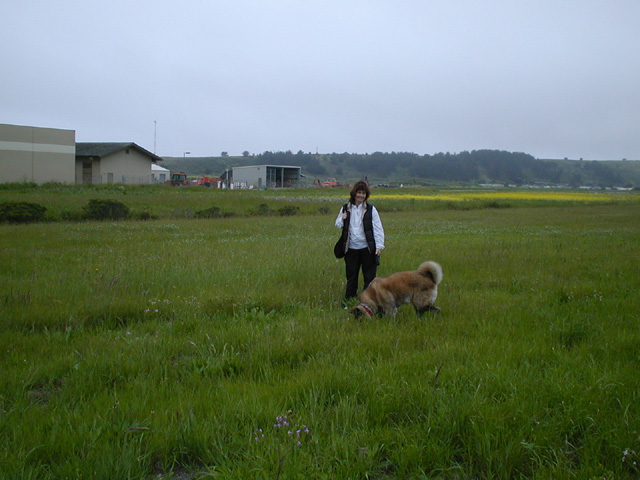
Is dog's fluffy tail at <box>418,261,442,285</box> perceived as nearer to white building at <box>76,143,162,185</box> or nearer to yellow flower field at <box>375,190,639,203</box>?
yellow flower field at <box>375,190,639,203</box>

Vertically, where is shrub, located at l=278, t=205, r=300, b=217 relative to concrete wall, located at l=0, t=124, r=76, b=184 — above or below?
below

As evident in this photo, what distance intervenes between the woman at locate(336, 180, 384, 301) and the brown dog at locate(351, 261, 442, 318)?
1222mm

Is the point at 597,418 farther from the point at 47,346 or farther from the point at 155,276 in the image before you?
the point at 155,276

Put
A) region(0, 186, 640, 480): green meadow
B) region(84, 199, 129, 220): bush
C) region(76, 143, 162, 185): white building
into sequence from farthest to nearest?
region(76, 143, 162, 185): white building → region(84, 199, 129, 220): bush → region(0, 186, 640, 480): green meadow

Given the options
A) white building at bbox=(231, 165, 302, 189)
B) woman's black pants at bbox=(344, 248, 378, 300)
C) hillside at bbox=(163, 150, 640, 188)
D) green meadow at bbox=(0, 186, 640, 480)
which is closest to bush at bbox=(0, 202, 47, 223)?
green meadow at bbox=(0, 186, 640, 480)

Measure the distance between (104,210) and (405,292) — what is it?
81.6ft

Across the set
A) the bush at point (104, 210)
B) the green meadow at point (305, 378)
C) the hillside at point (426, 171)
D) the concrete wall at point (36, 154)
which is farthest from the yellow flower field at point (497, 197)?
the hillside at point (426, 171)

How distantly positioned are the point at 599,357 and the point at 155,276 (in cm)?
793

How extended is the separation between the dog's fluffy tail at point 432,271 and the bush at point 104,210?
24.5 meters

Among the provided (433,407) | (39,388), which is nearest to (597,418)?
(433,407)

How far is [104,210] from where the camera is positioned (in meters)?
27.8

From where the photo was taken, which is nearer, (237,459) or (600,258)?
(237,459)

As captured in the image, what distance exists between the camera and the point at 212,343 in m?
5.88

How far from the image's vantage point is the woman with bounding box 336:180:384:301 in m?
8.40
